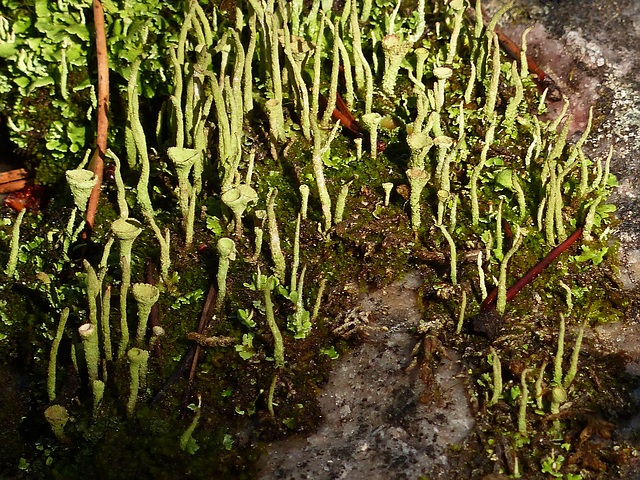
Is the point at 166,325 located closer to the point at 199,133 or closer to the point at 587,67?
the point at 199,133

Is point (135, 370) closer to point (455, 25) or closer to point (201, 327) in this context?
point (201, 327)

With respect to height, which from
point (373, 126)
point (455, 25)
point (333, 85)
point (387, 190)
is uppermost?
point (455, 25)

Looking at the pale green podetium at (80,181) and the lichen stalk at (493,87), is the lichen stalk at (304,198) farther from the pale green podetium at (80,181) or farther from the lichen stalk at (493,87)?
the lichen stalk at (493,87)

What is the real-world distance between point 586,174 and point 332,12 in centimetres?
199

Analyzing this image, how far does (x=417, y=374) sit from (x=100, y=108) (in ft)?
7.09

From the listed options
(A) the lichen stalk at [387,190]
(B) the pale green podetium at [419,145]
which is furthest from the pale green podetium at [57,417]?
(B) the pale green podetium at [419,145]

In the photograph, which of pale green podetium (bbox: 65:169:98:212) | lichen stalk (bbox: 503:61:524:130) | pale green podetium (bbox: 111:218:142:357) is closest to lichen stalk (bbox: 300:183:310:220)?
pale green podetium (bbox: 111:218:142:357)

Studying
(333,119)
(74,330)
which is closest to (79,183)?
(74,330)

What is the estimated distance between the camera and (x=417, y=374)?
2.66m

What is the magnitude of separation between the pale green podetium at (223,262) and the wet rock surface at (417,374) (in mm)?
598

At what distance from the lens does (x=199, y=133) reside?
301 cm

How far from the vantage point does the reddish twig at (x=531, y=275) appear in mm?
2859

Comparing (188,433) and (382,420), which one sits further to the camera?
(382,420)

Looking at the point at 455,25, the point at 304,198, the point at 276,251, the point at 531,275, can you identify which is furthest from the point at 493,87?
the point at 276,251
